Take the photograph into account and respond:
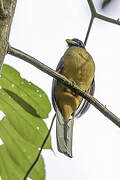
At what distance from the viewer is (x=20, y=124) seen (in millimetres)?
1898

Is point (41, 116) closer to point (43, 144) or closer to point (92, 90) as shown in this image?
point (43, 144)

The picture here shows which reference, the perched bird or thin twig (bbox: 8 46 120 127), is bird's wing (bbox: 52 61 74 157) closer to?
the perched bird

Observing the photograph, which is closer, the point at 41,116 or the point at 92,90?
the point at 41,116

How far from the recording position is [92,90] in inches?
159

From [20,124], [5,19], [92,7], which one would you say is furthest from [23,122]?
[92,7]

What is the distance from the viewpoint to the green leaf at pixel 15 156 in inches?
72.6

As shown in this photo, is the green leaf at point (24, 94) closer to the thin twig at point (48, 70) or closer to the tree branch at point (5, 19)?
the thin twig at point (48, 70)

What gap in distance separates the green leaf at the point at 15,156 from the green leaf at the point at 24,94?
145mm

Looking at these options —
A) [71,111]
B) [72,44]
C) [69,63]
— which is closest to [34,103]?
[71,111]

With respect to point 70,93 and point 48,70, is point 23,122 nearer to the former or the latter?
point 48,70

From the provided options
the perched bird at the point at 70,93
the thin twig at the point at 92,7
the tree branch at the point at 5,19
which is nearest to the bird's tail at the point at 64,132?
the perched bird at the point at 70,93

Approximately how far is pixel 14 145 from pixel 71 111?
5.94 ft

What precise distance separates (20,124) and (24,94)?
18 centimetres

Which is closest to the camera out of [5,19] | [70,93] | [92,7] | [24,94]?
[5,19]
